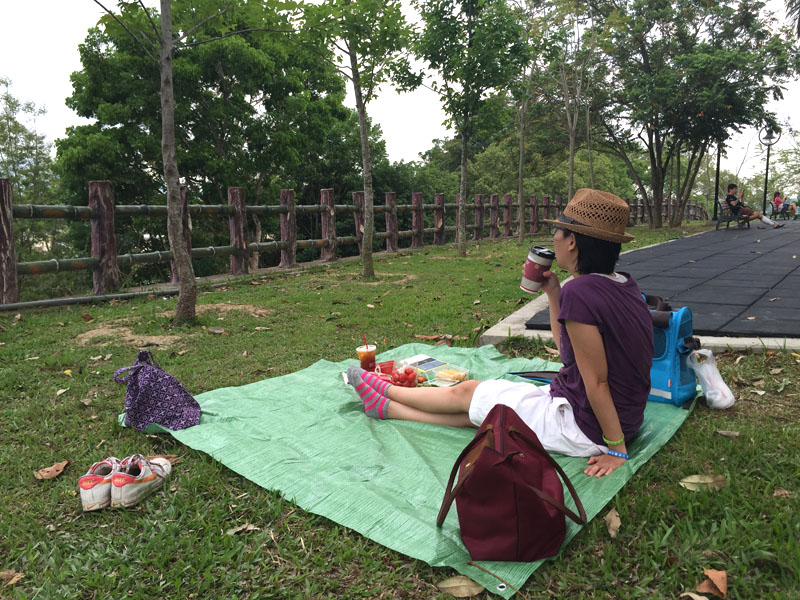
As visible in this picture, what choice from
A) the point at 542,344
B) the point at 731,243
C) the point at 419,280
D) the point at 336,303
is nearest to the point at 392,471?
the point at 542,344

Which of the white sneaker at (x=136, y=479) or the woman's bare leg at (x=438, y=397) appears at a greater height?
the woman's bare leg at (x=438, y=397)

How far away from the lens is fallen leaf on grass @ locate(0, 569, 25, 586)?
6.30 ft

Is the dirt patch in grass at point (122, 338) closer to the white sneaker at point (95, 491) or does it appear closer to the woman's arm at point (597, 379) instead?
the white sneaker at point (95, 491)

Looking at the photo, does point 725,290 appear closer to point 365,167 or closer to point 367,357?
point 367,357

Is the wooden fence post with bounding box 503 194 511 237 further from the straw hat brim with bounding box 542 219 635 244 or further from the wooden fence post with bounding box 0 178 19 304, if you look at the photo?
the straw hat brim with bounding box 542 219 635 244

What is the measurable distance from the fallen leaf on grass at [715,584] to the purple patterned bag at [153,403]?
2471 millimetres

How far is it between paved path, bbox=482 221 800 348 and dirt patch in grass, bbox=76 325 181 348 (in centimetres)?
287

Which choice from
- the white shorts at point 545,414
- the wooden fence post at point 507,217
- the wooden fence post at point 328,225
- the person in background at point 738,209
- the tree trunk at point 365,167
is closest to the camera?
the white shorts at point 545,414

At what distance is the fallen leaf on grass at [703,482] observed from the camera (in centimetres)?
227

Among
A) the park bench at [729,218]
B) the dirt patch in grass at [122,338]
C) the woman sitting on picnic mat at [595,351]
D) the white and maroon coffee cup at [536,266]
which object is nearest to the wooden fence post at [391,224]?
the dirt patch in grass at [122,338]

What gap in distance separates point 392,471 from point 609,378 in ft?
3.39

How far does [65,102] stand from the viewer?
1767cm

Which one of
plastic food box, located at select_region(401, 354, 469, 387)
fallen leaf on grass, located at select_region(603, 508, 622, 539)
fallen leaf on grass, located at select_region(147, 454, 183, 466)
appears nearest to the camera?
fallen leaf on grass, located at select_region(603, 508, 622, 539)

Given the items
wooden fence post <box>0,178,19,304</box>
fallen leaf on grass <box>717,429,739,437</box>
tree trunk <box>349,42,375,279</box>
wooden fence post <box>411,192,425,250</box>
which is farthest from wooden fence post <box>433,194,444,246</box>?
fallen leaf on grass <box>717,429,739,437</box>
